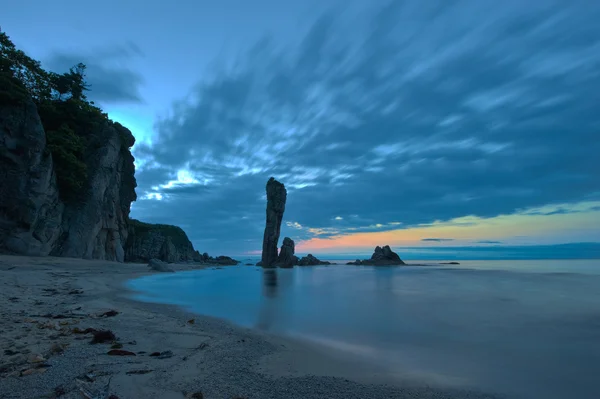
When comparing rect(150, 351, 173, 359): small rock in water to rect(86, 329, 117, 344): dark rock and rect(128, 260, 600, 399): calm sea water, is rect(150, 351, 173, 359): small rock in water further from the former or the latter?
rect(128, 260, 600, 399): calm sea water

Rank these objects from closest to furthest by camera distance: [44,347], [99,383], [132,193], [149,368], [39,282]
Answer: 1. [99,383]
2. [149,368]
3. [44,347]
4. [39,282]
5. [132,193]

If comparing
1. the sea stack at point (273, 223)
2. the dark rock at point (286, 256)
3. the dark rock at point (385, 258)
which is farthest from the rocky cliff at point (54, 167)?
the dark rock at point (385, 258)

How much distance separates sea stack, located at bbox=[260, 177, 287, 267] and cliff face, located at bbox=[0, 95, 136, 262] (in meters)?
47.1

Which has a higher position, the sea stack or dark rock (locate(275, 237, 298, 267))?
the sea stack

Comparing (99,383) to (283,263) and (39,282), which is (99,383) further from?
(283,263)

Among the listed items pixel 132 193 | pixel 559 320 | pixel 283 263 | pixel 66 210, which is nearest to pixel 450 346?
pixel 559 320

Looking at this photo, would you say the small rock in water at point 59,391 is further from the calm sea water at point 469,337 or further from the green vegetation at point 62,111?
the green vegetation at point 62,111

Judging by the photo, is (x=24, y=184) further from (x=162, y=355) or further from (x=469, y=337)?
(x=469, y=337)

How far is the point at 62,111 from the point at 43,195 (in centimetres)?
1065

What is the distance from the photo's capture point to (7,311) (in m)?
7.55

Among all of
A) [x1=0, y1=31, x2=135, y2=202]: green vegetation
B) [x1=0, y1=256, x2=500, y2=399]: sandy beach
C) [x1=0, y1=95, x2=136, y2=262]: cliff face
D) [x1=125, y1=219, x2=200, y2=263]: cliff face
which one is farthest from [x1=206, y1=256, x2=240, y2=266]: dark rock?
[x1=0, y1=256, x2=500, y2=399]: sandy beach

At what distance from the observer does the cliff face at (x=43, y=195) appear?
69.6 feet

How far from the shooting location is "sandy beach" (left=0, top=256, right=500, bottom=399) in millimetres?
3861

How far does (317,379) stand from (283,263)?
75287 millimetres
